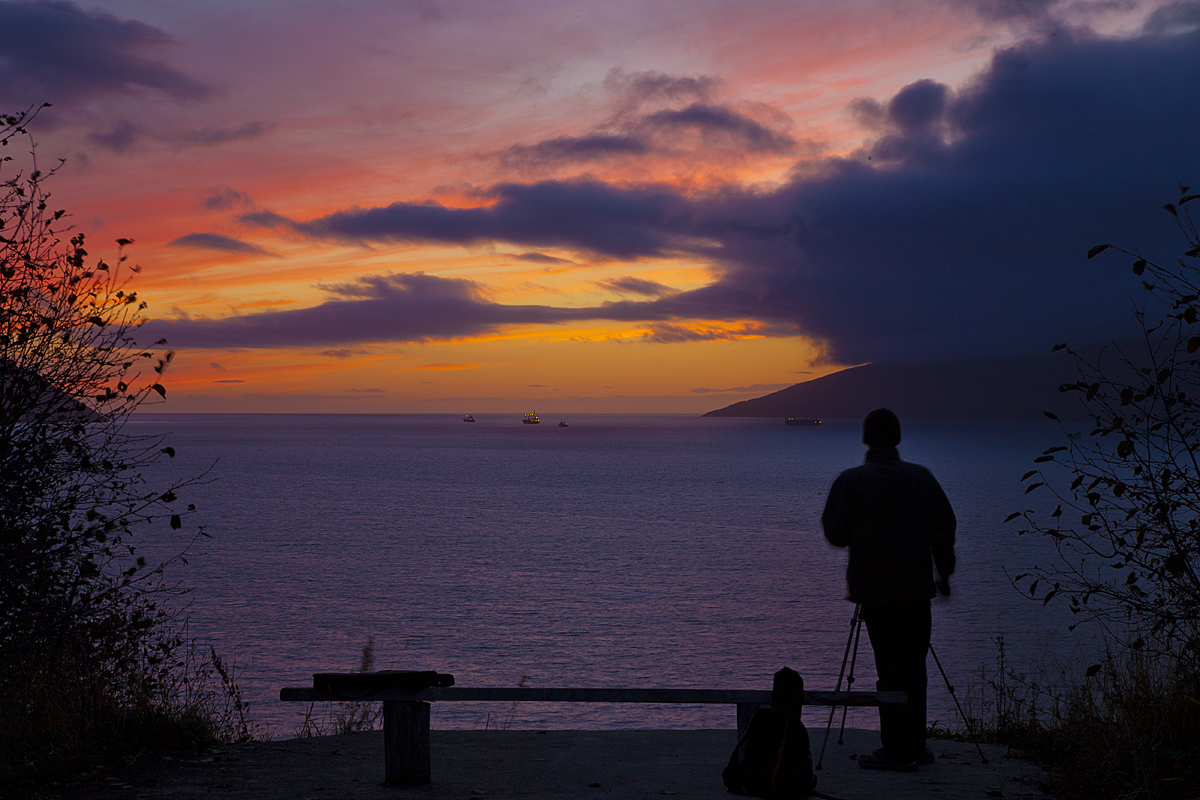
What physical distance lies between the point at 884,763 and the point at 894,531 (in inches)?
71.9

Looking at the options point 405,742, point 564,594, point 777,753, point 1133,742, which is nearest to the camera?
point 777,753

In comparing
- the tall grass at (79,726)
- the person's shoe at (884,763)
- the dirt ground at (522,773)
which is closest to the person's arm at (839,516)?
the person's shoe at (884,763)

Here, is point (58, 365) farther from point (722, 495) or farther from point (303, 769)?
point (722, 495)

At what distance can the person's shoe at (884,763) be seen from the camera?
6.79m

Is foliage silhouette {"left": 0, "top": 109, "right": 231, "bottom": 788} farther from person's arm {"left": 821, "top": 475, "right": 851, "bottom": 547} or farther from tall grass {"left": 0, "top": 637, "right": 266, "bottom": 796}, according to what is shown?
person's arm {"left": 821, "top": 475, "right": 851, "bottom": 547}

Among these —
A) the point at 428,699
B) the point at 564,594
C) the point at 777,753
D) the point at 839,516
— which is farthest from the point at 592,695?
the point at 564,594

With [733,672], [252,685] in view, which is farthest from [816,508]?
[252,685]

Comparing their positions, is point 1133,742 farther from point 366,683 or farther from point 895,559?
point 366,683

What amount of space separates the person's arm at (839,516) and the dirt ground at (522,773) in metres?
1.78

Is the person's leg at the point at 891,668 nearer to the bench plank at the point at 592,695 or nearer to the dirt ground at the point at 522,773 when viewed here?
the dirt ground at the point at 522,773

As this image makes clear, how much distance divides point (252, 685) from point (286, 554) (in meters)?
25.9

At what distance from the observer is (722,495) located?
3268 inches

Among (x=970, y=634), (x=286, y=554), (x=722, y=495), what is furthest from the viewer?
(x=722, y=495)

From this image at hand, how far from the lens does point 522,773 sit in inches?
274
